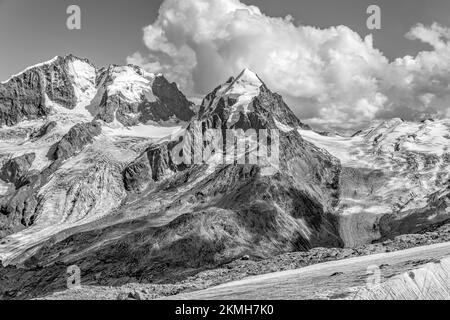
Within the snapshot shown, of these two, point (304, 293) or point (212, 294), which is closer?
point (304, 293)

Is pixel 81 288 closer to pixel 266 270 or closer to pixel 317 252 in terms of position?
pixel 266 270

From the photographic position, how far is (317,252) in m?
50.4

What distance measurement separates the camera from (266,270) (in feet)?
150

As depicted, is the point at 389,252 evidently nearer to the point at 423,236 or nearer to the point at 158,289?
A: the point at 423,236
